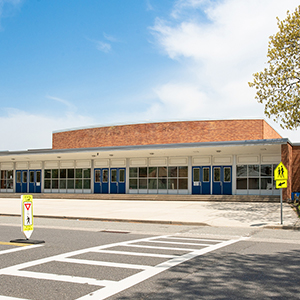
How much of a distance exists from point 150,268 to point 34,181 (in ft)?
115

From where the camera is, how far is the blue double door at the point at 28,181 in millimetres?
39656

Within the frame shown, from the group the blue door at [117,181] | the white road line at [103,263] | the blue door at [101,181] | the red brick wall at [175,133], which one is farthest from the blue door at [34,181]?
the white road line at [103,263]

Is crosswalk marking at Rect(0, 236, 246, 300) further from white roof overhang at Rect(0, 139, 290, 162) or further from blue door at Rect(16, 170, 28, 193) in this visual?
blue door at Rect(16, 170, 28, 193)

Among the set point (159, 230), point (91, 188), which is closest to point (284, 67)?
point (159, 230)

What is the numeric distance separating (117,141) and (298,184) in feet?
62.4

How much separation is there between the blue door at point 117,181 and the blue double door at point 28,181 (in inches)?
354

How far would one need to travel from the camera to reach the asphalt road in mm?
5469

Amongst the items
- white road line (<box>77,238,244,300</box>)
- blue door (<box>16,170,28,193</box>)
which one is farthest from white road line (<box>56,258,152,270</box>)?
blue door (<box>16,170,28,193</box>)

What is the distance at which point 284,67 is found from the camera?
65.3ft

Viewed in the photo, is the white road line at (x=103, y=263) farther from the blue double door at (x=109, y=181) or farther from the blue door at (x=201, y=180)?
the blue double door at (x=109, y=181)

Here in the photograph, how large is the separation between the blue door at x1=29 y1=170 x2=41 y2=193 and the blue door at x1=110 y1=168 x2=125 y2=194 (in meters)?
9.10

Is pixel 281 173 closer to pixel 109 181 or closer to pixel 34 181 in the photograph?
pixel 109 181

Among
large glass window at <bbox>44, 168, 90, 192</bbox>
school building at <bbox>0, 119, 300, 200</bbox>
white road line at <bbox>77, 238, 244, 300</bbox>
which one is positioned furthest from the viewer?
large glass window at <bbox>44, 168, 90, 192</bbox>

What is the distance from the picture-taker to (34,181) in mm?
39812
